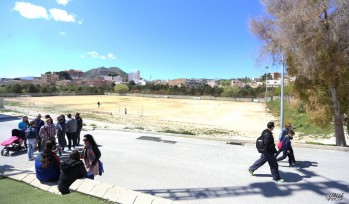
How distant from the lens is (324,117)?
11656 millimetres

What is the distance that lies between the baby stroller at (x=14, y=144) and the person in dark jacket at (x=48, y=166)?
467 centimetres

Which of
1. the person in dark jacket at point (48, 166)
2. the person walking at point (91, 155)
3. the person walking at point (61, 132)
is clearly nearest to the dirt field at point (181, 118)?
the person walking at point (61, 132)

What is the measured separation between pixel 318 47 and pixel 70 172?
32.5 feet

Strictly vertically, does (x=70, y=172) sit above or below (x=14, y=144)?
above

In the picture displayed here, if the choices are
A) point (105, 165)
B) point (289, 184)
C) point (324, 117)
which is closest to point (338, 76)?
point (324, 117)

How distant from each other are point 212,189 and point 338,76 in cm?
771

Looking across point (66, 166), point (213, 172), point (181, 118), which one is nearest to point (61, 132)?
point (66, 166)

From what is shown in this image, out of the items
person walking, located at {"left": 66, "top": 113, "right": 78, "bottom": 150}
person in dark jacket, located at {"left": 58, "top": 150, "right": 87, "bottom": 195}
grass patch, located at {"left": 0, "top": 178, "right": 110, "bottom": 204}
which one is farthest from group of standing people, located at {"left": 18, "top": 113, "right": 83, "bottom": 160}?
person in dark jacket, located at {"left": 58, "top": 150, "right": 87, "bottom": 195}

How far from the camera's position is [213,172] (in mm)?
8164

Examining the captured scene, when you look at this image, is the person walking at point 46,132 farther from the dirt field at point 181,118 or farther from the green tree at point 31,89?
the green tree at point 31,89

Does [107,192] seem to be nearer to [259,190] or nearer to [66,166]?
[66,166]

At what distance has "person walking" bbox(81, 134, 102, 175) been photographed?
631cm

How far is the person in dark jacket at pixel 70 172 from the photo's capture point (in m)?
5.36

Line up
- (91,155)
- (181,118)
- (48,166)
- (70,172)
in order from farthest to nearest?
(181,118)
(91,155)
(48,166)
(70,172)
